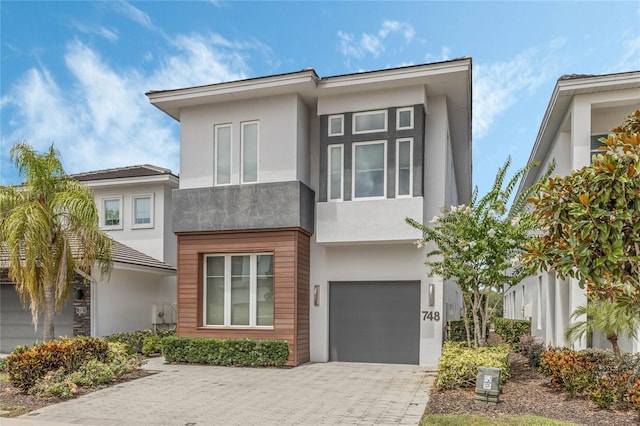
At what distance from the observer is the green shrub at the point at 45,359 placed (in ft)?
31.1

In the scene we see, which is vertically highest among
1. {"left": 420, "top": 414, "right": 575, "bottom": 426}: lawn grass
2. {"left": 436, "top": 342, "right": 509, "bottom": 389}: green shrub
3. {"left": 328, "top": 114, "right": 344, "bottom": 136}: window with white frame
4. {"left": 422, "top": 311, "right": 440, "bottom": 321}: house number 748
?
{"left": 328, "top": 114, "right": 344, "bottom": 136}: window with white frame

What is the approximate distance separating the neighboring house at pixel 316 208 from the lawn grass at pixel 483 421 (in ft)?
17.1

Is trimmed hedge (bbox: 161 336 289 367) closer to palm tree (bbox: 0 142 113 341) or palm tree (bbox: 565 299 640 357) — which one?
palm tree (bbox: 0 142 113 341)

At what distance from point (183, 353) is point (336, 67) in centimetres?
845

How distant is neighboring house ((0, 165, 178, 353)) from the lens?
48.1 feet

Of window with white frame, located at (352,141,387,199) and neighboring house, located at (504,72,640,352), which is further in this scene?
window with white frame, located at (352,141,387,199)

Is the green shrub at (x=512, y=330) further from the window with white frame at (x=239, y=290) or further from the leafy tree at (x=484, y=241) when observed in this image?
the window with white frame at (x=239, y=290)

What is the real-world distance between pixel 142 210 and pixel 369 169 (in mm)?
9380

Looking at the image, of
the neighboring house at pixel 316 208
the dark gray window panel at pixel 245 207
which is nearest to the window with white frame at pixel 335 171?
the neighboring house at pixel 316 208

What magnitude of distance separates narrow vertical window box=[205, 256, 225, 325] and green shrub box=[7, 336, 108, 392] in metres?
3.29

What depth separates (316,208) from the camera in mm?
13055

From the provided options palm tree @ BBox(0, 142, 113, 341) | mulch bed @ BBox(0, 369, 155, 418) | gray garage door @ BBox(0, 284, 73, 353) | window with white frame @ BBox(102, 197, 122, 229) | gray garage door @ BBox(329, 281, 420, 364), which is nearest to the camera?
mulch bed @ BBox(0, 369, 155, 418)

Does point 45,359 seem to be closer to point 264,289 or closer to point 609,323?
point 264,289

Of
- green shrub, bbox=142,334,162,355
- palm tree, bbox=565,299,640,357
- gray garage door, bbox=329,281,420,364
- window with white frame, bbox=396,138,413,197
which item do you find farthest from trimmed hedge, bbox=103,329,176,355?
palm tree, bbox=565,299,640,357
